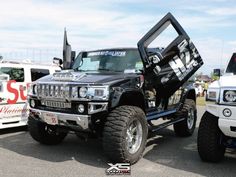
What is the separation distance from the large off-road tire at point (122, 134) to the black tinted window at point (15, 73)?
373 centimetres

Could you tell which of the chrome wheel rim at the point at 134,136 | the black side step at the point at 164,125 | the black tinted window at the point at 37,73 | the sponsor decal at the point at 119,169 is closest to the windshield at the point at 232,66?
the black side step at the point at 164,125

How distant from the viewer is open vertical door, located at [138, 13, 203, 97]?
236 inches

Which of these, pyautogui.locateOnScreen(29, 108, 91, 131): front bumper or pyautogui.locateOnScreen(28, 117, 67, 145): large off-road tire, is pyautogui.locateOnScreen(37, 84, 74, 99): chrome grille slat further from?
pyautogui.locateOnScreen(28, 117, 67, 145): large off-road tire

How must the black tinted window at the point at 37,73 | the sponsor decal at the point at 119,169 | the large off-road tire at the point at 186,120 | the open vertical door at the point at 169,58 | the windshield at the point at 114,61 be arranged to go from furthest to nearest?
the black tinted window at the point at 37,73
the large off-road tire at the point at 186,120
the windshield at the point at 114,61
the open vertical door at the point at 169,58
the sponsor decal at the point at 119,169

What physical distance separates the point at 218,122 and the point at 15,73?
5.18 metres

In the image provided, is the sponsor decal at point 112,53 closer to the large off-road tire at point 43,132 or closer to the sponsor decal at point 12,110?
the large off-road tire at point 43,132

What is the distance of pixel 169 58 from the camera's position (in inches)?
264

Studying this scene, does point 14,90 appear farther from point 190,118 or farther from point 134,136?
point 190,118

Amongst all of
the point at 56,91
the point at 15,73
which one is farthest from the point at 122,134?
the point at 15,73

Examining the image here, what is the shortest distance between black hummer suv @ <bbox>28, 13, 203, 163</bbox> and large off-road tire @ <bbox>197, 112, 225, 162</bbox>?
0.97 m

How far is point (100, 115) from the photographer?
17.6ft

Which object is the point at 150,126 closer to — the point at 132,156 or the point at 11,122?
the point at 132,156

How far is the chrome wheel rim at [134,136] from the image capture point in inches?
217

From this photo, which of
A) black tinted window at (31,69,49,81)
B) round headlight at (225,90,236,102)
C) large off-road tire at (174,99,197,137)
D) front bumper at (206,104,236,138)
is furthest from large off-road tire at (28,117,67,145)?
round headlight at (225,90,236,102)
